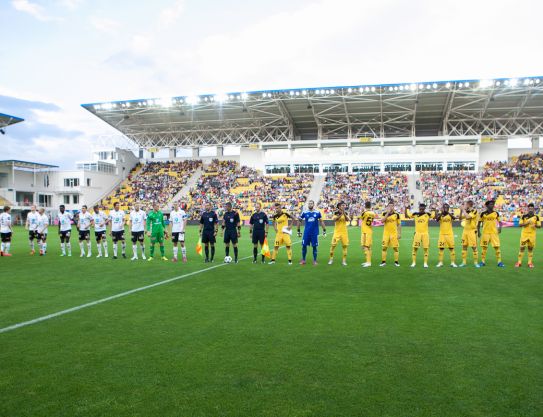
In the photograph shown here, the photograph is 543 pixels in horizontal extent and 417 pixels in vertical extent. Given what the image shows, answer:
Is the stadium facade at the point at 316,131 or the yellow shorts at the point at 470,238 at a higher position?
the stadium facade at the point at 316,131

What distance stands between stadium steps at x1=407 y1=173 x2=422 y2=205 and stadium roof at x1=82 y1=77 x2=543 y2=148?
5499 mm

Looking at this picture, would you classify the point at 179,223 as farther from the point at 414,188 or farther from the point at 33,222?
the point at 414,188

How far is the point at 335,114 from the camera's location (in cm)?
5184

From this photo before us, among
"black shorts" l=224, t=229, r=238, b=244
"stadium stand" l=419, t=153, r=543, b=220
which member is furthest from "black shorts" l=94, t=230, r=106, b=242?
"stadium stand" l=419, t=153, r=543, b=220

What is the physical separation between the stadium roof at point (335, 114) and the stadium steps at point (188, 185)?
403 cm

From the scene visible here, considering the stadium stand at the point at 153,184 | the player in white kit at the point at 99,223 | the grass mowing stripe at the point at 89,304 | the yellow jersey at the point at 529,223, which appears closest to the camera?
the grass mowing stripe at the point at 89,304

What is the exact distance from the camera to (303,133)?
5912 cm

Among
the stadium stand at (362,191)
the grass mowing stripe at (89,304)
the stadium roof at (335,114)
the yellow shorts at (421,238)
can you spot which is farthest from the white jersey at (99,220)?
the stadium roof at (335,114)

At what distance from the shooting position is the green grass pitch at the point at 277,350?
3859 millimetres

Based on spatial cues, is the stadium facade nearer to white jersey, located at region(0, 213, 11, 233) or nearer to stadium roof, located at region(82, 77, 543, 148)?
stadium roof, located at region(82, 77, 543, 148)

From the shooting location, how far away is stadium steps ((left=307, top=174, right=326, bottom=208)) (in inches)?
2035

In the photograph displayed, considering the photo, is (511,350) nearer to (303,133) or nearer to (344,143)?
(344,143)

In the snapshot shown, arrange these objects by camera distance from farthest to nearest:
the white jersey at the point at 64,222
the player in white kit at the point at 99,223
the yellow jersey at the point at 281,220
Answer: the white jersey at the point at 64,222 → the player in white kit at the point at 99,223 → the yellow jersey at the point at 281,220

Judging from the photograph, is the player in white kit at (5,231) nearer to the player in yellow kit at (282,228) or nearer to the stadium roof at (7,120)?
the player in yellow kit at (282,228)
